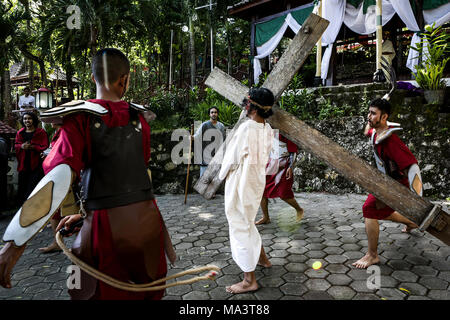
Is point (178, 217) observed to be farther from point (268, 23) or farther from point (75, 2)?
point (268, 23)

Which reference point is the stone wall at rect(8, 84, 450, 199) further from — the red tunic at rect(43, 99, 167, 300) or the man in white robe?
the red tunic at rect(43, 99, 167, 300)

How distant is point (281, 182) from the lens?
15.6ft

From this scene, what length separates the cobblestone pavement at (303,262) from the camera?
286 centimetres

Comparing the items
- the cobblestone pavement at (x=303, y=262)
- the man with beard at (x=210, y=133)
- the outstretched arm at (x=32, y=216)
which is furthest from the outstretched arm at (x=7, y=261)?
the man with beard at (x=210, y=133)

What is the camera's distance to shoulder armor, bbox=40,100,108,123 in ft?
5.05

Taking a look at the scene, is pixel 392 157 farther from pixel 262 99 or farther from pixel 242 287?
pixel 242 287

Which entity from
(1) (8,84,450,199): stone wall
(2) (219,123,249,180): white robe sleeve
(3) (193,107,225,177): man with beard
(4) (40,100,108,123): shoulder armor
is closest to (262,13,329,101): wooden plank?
(2) (219,123,249,180): white robe sleeve

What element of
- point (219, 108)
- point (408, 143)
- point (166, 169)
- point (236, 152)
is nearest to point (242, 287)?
point (236, 152)

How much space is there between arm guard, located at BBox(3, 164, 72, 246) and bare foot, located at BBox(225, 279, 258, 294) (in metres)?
1.99

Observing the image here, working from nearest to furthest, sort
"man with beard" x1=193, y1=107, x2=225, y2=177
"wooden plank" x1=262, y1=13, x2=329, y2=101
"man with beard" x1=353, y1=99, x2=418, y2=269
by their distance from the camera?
"wooden plank" x1=262, y1=13, x2=329, y2=101, "man with beard" x1=353, y1=99, x2=418, y2=269, "man with beard" x1=193, y1=107, x2=225, y2=177

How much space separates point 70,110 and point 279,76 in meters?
2.25

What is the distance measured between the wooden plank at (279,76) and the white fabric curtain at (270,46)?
7.84m

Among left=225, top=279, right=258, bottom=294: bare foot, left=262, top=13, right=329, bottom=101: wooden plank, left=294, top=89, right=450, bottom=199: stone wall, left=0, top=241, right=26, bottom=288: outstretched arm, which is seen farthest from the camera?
left=294, top=89, right=450, bottom=199: stone wall

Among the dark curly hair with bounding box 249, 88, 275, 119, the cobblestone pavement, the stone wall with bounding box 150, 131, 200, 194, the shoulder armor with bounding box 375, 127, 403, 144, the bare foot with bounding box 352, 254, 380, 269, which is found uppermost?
the dark curly hair with bounding box 249, 88, 275, 119
